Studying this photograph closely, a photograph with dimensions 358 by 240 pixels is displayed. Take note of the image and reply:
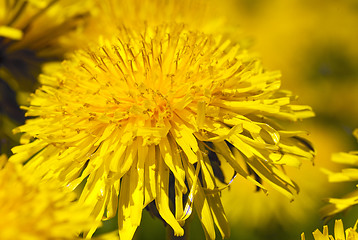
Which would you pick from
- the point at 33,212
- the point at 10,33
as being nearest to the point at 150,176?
the point at 33,212

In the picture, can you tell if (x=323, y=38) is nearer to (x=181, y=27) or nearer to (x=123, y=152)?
(x=181, y=27)

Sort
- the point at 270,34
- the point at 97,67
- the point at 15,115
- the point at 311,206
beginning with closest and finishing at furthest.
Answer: the point at 97,67 → the point at 15,115 → the point at 311,206 → the point at 270,34

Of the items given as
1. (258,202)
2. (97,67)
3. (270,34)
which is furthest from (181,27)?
(270,34)

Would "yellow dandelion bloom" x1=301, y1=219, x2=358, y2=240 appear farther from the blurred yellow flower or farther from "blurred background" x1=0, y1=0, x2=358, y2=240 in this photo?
"blurred background" x1=0, y1=0, x2=358, y2=240

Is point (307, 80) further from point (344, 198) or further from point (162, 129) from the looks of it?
point (162, 129)

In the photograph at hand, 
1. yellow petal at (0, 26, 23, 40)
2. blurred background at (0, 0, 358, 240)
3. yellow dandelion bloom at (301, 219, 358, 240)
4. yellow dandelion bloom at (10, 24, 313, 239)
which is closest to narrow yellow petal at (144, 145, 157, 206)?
yellow dandelion bloom at (10, 24, 313, 239)

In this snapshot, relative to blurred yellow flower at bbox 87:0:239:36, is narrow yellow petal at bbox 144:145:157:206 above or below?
below
